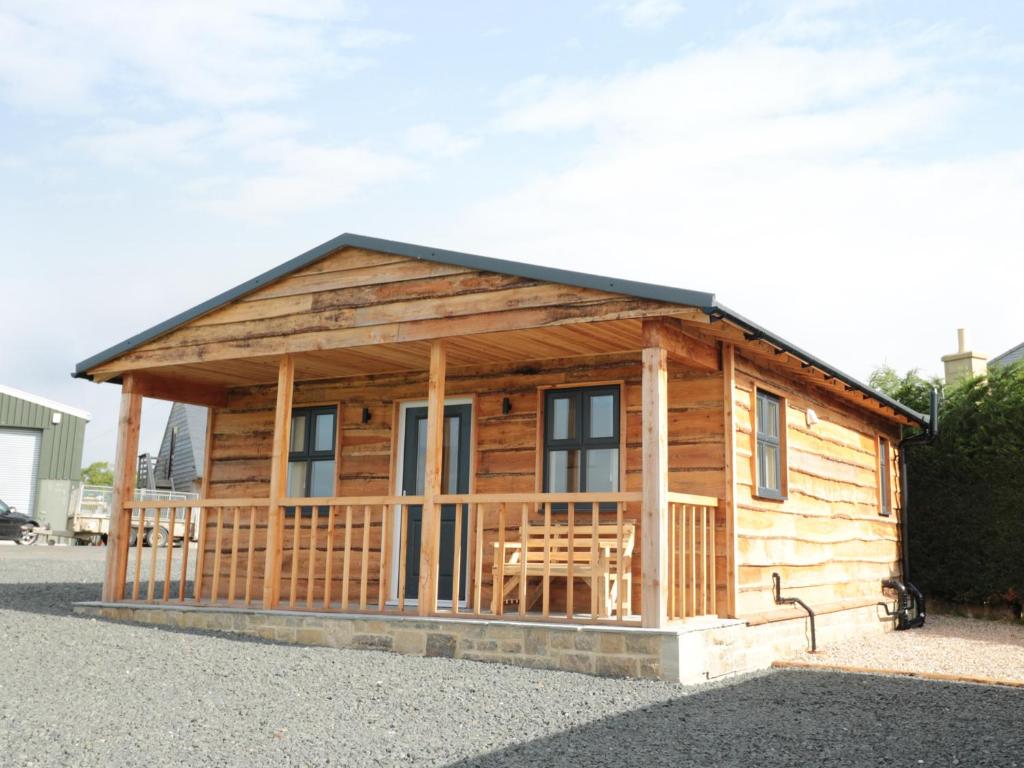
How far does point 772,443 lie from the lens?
31.1 ft

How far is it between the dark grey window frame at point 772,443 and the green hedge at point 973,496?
476 centimetres

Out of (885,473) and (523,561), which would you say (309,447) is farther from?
(885,473)

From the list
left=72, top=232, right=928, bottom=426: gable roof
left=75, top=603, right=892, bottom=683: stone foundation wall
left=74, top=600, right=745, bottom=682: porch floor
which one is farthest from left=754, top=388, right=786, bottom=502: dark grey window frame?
left=74, top=600, right=745, bottom=682: porch floor

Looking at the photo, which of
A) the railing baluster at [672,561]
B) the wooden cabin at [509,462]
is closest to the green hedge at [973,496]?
the wooden cabin at [509,462]

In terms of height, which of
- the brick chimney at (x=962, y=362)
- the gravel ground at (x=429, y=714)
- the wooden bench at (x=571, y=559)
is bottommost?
the gravel ground at (x=429, y=714)

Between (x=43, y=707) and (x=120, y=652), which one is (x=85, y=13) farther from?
(x=43, y=707)

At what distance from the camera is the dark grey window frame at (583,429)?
907 cm

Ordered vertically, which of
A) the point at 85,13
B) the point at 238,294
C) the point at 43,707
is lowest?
the point at 43,707

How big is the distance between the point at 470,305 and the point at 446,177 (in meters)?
4.78

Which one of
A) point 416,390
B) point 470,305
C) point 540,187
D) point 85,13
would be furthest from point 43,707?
point 540,187

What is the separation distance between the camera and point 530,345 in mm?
8789

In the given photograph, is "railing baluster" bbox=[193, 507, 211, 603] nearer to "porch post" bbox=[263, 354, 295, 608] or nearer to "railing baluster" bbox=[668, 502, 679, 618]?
"porch post" bbox=[263, 354, 295, 608]

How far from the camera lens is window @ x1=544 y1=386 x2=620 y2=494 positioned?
9.09 metres

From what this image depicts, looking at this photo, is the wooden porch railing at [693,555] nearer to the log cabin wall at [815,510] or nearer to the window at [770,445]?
the log cabin wall at [815,510]
